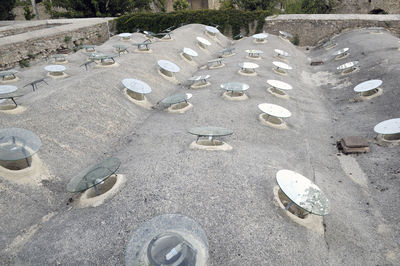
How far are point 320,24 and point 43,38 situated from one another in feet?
112

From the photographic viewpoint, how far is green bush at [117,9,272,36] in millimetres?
38469

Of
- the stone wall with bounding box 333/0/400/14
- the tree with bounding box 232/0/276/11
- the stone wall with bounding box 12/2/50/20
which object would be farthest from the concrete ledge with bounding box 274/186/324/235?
the stone wall with bounding box 12/2/50/20

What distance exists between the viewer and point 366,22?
3338cm

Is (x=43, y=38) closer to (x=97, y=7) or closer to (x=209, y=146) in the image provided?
(x=97, y=7)

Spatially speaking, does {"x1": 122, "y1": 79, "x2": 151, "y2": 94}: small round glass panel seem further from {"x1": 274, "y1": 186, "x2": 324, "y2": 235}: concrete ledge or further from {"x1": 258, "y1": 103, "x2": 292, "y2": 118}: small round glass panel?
{"x1": 274, "y1": 186, "x2": 324, "y2": 235}: concrete ledge

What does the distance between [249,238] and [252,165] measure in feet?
11.8

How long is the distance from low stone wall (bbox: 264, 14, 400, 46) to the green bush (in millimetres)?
2446

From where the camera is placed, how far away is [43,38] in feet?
92.4

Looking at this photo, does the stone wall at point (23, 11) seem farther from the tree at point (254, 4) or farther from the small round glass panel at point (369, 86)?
the small round glass panel at point (369, 86)

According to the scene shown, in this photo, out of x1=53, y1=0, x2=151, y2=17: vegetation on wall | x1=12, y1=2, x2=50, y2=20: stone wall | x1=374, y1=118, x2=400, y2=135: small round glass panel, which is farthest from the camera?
x1=12, y1=2, x2=50, y2=20: stone wall

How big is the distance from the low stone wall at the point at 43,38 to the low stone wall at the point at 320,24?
24516 millimetres

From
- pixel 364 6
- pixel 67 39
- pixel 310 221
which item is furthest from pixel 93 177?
pixel 364 6

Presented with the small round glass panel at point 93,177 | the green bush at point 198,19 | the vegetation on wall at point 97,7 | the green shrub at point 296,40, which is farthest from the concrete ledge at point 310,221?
the vegetation on wall at point 97,7

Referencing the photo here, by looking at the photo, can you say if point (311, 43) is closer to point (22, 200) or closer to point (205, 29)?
point (205, 29)
